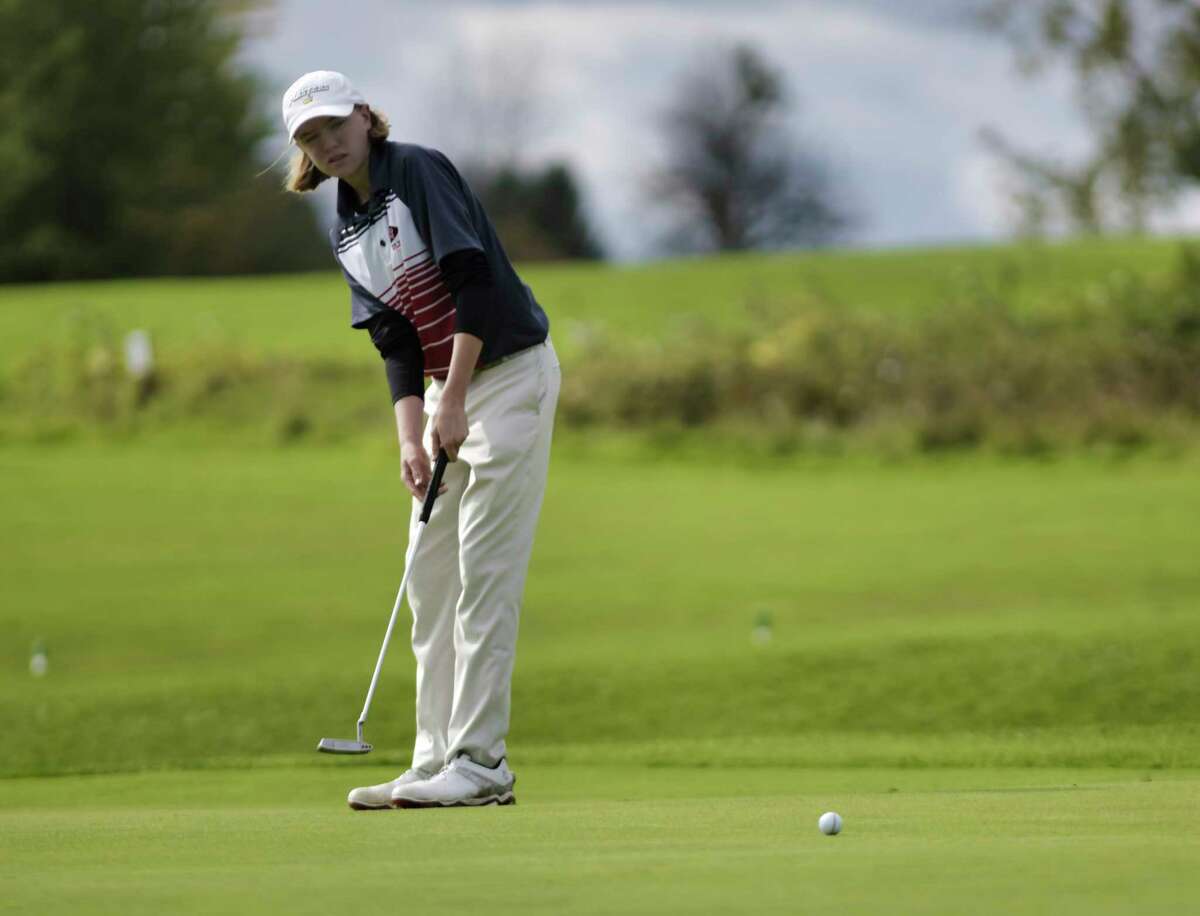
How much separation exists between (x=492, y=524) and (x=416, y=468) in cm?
27

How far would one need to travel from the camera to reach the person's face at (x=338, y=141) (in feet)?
18.4

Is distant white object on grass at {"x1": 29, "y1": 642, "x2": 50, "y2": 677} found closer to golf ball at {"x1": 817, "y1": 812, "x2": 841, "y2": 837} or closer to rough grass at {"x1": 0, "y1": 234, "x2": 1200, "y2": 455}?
golf ball at {"x1": 817, "y1": 812, "x2": 841, "y2": 837}

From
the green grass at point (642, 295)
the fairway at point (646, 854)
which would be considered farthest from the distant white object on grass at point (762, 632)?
the green grass at point (642, 295)

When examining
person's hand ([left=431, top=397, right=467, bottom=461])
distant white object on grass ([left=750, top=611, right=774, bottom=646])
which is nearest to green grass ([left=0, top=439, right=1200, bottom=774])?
distant white object on grass ([left=750, top=611, right=774, bottom=646])

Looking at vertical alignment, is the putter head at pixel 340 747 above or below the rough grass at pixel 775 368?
below

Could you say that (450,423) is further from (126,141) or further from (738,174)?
(738,174)

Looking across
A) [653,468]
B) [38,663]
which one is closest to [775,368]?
[653,468]

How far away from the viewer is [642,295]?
3228 centimetres

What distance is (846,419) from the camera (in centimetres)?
2419

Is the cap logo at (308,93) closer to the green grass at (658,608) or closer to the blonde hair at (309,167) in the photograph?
the blonde hair at (309,167)

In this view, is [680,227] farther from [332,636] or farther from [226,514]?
[332,636]

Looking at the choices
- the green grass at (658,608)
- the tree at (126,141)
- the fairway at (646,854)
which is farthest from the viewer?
the tree at (126,141)

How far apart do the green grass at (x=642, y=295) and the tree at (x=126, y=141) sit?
1245cm

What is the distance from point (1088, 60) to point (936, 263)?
4.02m
